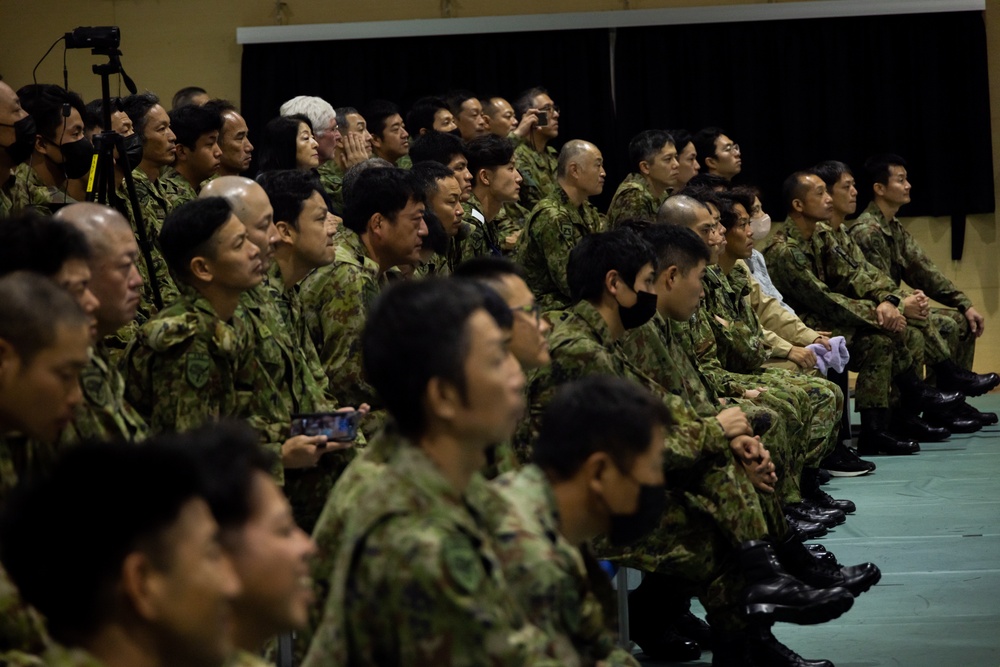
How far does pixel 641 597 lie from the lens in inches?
155

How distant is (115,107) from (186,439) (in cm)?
A: 365

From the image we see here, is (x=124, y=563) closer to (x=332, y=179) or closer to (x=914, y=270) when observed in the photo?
(x=332, y=179)

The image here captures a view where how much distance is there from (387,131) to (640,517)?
15.0ft

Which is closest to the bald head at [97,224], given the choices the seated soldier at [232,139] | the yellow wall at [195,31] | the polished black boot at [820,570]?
the polished black boot at [820,570]

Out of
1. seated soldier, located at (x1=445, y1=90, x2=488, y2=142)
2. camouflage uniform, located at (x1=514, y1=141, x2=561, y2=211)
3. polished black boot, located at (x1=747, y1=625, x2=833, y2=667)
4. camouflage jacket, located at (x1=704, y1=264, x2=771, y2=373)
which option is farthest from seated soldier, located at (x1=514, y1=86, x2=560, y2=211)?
polished black boot, located at (x1=747, y1=625, x2=833, y2=667)

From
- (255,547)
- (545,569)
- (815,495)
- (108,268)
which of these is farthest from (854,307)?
(255,547)

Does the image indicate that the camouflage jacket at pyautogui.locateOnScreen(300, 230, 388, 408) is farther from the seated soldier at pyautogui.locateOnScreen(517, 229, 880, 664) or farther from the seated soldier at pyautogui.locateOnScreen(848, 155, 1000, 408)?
the seated soldier at pyautogui.locateOnScreen(848, 155, 1000, 408)

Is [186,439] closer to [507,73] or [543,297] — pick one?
[543,297]

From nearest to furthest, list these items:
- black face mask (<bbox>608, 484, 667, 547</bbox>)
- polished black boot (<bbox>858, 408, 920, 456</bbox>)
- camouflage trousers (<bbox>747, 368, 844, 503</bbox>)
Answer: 1. black face mask (<bbox>608, 484, 667, 547</bbox>)
2. camouflage trousers (<bbox>747, 368, 844, 503</bbox>)
3. polished black boot (<bbox>858, 408, 920, 456</bbox>)

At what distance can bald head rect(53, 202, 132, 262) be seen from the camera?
2.79 meters

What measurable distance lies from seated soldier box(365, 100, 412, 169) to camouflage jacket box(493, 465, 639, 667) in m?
4.61

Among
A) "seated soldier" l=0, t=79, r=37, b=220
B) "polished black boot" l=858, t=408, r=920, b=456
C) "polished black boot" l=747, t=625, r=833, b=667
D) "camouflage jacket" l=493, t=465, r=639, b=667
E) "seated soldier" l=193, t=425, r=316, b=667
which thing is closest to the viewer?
"seated soldier" l=193, t=425, r=316, b=667

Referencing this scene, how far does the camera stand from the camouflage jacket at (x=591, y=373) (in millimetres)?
3609

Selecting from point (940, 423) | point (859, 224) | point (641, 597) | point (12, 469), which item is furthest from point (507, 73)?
point (12, 469)
